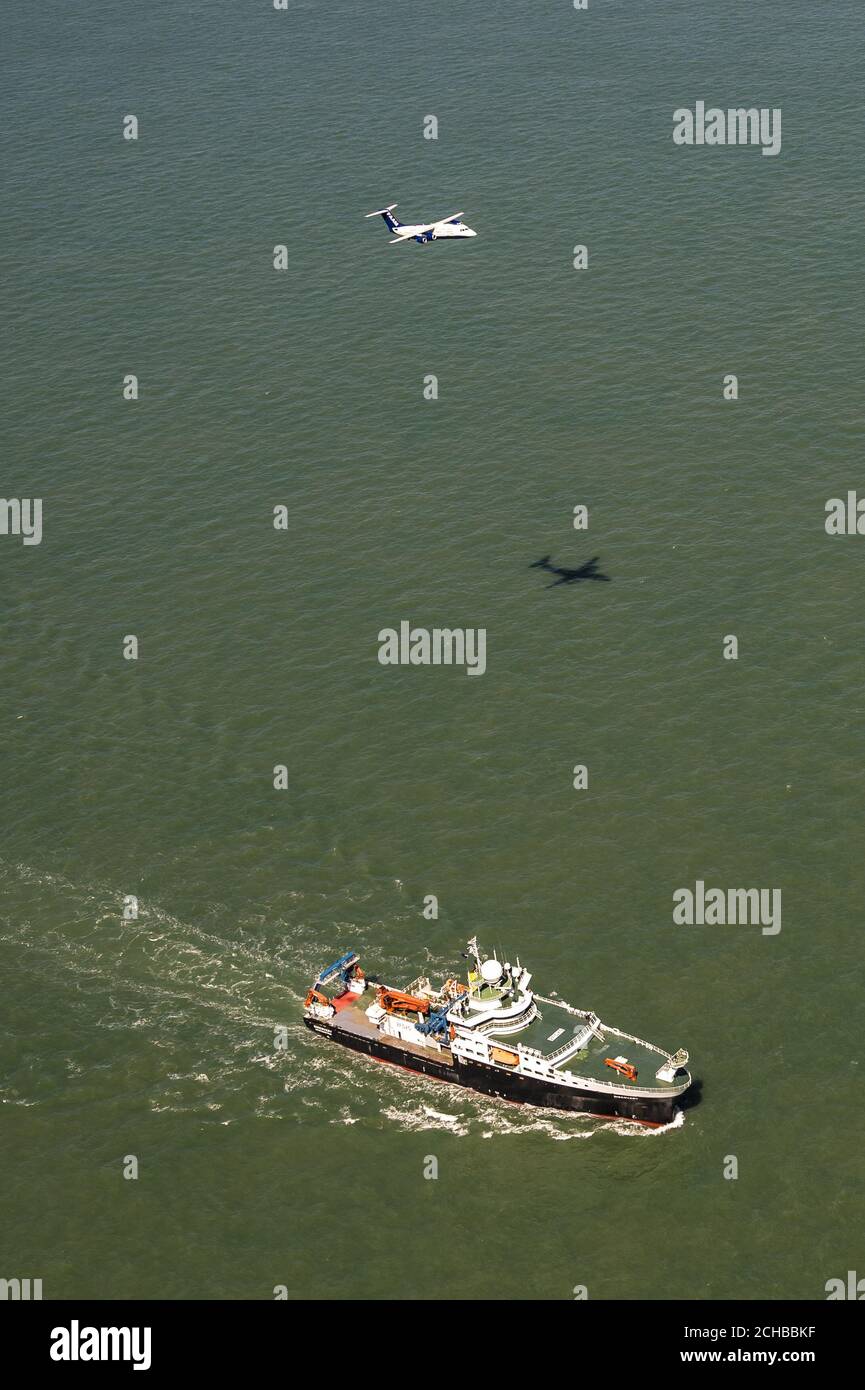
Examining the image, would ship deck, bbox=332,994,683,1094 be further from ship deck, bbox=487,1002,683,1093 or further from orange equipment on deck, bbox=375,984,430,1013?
orange equipment on deck, bbox=375,984,430,1013

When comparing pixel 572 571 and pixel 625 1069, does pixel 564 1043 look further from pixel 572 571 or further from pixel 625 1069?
pixel 572 571

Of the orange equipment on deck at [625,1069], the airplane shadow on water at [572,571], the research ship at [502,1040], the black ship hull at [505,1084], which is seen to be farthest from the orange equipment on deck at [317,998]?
the airplane shadow on water at [572,571]

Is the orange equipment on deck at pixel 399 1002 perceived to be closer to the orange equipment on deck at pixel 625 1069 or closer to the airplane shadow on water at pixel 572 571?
the orange equipment on deck at pixel 625 1069

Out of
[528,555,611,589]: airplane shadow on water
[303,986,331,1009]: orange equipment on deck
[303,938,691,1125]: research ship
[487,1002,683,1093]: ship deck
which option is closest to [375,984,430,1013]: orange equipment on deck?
[303,938,691,1125]: research ship

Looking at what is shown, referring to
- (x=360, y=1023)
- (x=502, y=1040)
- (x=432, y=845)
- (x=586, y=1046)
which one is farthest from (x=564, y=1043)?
(x=432, y=845)

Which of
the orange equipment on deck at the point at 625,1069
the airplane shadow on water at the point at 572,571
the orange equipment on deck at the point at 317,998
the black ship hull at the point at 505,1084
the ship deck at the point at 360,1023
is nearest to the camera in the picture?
the black ship hull at the point at 505,1084

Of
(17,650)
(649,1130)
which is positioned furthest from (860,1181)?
(17,650)
